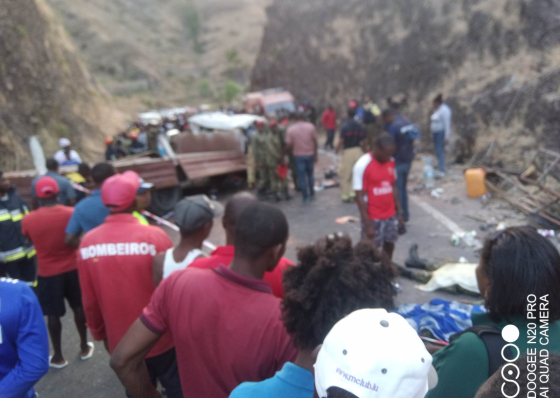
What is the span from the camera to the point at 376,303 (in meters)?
1.58

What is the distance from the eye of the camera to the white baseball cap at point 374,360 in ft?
3.17

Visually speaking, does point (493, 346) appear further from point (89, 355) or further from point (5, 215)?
point (5, 215)

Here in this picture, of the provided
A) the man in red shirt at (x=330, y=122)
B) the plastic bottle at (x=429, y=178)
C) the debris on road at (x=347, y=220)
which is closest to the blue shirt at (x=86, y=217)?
the debris on road at (x=347, y=220)

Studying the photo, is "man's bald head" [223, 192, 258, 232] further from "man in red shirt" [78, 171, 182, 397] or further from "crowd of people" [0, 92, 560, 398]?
"man in red shirt" [78, 171, 182, 397]

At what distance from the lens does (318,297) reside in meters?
1.59

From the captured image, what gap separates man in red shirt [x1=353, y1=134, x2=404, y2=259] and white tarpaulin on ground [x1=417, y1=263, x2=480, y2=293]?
0.64m

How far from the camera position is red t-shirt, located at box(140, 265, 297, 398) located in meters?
1.64

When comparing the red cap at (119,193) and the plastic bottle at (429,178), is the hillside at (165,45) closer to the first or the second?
the plastic bottle at (429,178)

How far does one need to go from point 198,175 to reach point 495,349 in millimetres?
8255

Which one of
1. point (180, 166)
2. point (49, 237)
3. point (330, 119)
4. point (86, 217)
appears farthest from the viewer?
point (330, 119)

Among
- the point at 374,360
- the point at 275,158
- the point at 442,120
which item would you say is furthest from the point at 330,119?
the point at 374,360

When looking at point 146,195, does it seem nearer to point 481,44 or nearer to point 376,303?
point 376,303

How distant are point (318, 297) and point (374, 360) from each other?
24.8 inches

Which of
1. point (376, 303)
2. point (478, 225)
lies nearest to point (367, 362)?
point (376, 303)
